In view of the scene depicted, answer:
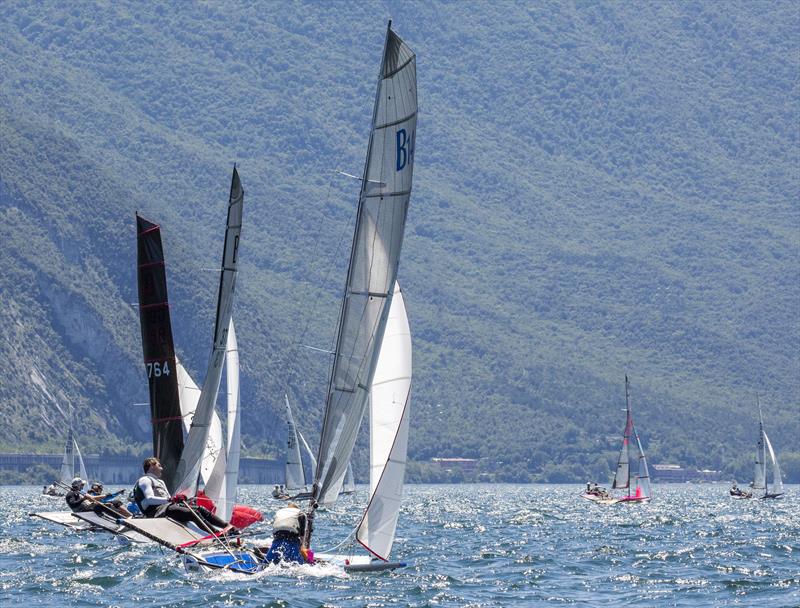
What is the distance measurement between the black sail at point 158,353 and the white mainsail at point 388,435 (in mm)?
16030

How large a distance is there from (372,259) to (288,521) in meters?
5.87

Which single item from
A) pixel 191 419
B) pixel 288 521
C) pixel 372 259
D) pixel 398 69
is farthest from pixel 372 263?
pixel 191 419

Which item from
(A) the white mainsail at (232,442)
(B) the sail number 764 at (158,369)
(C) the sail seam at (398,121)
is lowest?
(A) the white mainsail at (232,442)

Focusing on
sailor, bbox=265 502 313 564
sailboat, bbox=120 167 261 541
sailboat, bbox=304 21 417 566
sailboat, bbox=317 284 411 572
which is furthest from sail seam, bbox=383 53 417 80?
sailboat, bbox=120 167 261 541

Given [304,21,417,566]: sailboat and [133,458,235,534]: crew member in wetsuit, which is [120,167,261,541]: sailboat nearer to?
[133,458,235,534]: crew member in wetsuit

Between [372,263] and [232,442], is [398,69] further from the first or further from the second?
[232,442]

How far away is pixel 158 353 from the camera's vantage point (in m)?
56.8

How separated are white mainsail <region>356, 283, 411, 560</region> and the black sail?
52.6 feet

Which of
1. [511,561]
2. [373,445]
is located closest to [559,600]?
[373,445]

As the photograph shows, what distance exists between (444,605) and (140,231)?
85.0 feet

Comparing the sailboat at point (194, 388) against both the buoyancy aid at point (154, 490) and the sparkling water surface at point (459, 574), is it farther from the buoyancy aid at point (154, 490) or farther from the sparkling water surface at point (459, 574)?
the sparkling water surface at point (459, 574)

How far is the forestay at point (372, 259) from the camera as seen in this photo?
39.0m

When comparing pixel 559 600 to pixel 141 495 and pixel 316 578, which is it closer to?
pixel 316 578

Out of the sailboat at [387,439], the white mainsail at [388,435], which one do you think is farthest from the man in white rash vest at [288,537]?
the white mainsail at [388,435]
